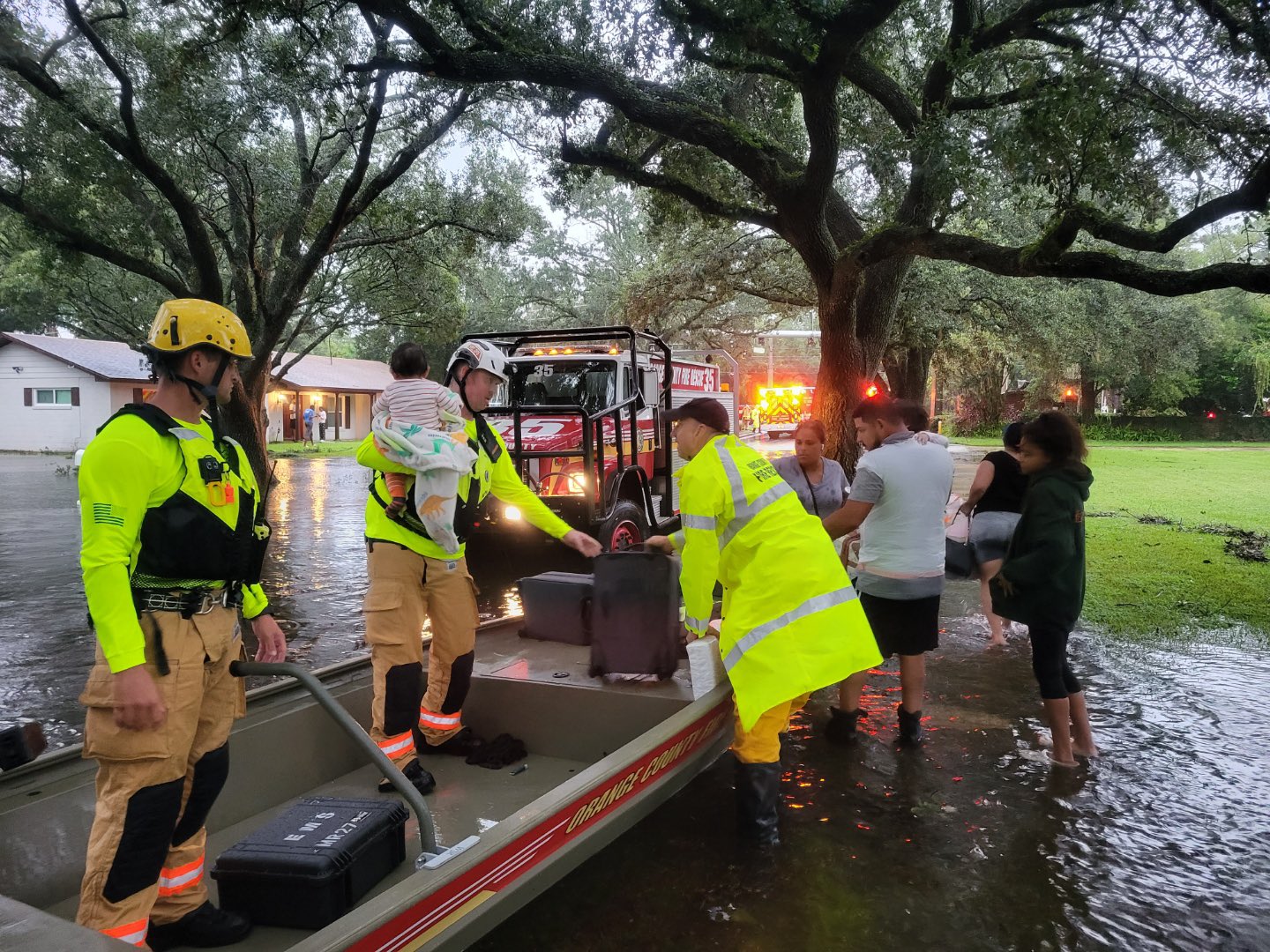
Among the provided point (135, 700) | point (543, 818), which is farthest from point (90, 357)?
point (543, 818)

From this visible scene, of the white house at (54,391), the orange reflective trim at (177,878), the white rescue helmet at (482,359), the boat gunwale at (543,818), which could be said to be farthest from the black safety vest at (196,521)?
the white house at (54,391)

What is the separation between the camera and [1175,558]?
10383mm

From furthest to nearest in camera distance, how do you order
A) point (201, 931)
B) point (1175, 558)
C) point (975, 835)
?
1. point (1175, 558)
2. point (975, 835)
3. point (201, 931)

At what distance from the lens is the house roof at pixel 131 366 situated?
106ft

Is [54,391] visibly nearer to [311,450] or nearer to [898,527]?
[311,450]

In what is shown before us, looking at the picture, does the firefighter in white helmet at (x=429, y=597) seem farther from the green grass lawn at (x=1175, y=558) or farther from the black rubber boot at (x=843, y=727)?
the green grass lawn at (x=1175, y=558)

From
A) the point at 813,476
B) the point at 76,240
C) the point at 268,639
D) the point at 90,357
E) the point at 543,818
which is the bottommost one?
the point at 543,818

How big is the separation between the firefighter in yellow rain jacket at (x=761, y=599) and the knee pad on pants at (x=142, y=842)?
6.74 feet

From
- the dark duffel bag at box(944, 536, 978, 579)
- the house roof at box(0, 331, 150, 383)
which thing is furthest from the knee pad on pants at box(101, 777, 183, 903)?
the house roof at box(0, 331, 150, 383)

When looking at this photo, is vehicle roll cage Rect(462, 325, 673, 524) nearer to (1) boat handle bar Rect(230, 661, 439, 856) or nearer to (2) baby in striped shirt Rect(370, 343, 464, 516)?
(2) baby in striped shirt Rect(370, 343, 464, 516)

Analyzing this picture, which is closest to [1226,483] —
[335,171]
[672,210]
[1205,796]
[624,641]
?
[672,210]

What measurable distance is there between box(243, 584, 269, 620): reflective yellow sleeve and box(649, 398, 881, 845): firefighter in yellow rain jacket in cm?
165

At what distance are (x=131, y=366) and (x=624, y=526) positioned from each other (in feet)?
107

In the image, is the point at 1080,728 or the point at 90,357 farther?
the point at 90,357
